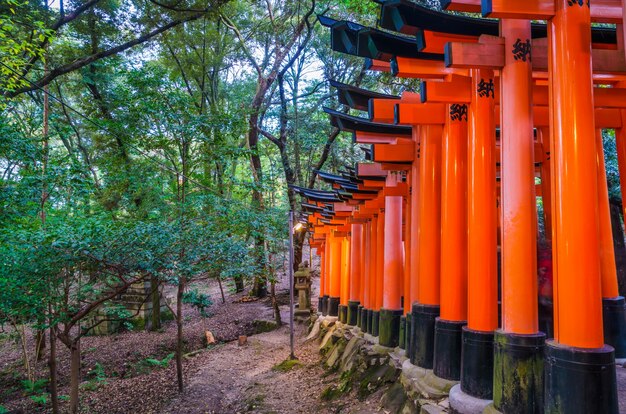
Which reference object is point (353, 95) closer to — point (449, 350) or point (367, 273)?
point (449, 350)

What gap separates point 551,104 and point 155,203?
1013 cm

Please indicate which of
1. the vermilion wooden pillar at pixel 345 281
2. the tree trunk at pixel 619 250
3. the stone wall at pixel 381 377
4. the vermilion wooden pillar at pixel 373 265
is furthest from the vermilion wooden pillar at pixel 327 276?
the tree trunk at pixel 619 250

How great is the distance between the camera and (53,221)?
292 inches

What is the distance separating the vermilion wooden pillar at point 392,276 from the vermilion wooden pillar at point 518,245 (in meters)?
4.00

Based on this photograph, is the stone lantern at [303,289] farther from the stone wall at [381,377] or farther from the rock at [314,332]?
the stone wall at [381,377]

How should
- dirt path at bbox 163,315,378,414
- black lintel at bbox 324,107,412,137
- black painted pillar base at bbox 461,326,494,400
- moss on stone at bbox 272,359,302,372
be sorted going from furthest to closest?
moss on stone at bbox 272,359,302,372 → dirt path at bbox 163,315,378,414 → black lintel at bbox 324,107,412,137 → black painted pillar base at bbox 461,326,494,400

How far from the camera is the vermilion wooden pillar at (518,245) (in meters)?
3.53

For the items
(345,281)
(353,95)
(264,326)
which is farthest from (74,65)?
(264,326)

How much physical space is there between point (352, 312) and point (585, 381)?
9055 millimetres

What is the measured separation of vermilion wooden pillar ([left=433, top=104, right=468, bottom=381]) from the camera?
4.71 meters

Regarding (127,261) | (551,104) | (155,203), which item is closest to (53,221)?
(127,261)

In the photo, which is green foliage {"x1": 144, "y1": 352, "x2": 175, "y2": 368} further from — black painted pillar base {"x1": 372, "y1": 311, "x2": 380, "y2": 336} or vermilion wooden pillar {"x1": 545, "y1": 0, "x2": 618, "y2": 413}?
vermilion wooden pillar {"x1": 545, "y1": 0, "x2": 618, "y2": 413}

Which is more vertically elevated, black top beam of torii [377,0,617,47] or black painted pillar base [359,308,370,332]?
black top beam of torii [377,0,617,47]

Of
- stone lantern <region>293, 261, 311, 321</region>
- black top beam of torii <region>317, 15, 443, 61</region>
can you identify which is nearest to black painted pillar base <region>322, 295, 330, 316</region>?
stone lantern <region>293, 261, 311, 321</region>
